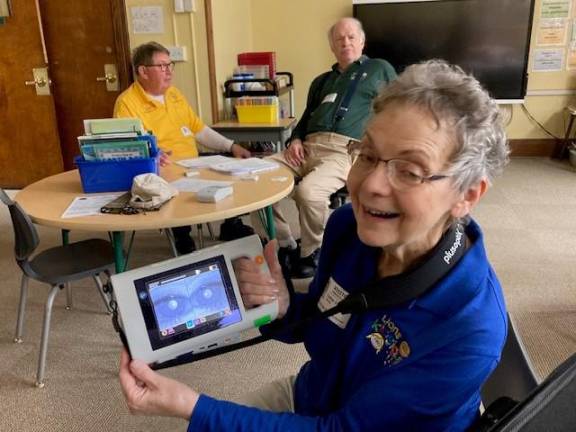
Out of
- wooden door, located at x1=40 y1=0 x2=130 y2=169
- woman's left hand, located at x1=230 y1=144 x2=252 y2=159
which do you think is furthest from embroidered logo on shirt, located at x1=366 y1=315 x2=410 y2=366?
wooden door, located at x1=40 y1=0 x2=130 y2=169

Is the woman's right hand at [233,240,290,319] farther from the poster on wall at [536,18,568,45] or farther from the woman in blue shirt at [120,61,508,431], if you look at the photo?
the poster on wall at [536,18,568,45]

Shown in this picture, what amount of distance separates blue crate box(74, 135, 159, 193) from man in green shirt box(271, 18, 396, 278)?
0.96 metres

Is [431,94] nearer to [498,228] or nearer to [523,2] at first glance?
[498,228]

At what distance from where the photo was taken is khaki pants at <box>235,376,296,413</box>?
3.66 ft

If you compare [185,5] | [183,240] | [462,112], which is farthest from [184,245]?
[462,112]

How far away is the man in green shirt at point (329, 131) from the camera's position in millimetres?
2725

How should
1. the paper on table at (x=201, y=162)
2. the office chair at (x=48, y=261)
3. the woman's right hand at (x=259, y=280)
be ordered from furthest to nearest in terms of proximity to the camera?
the paper on table at (x=201, y=162)
the office chair at (x=48, y=261)
the woman's right hand at (x=259, y=280)

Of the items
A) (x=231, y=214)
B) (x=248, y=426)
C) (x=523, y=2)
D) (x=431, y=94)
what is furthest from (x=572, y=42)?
(x=248, y=426)

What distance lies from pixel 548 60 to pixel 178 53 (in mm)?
3544

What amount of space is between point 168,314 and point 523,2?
15.8 feet

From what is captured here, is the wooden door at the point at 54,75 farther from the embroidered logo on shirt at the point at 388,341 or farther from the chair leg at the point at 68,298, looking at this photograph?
the embroidered logo on shirt at the point at 388,341

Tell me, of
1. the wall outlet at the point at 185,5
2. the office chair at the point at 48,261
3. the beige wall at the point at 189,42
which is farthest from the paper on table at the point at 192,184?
the wall outlet at the point at 185,5

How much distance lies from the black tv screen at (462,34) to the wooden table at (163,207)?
120 inches

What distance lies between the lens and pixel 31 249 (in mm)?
1860
